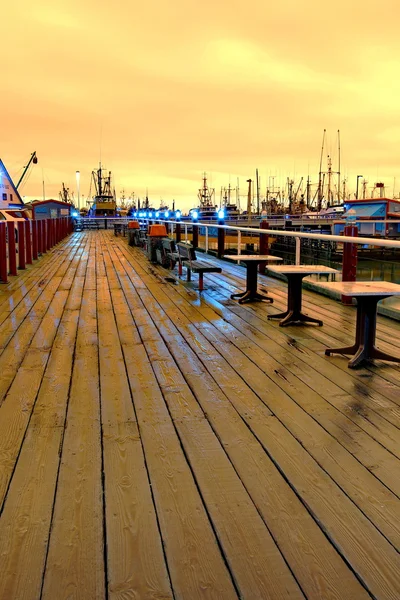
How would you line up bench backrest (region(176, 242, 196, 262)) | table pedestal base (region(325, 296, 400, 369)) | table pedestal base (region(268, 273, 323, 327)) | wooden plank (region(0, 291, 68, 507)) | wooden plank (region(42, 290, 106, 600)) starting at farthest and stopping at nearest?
1. bench backrest (region(176, 242, 196, 262))
2. table pedestal base (region(268, 273, 323, 327))
3. table pedestal base (region(325, 296, 400, 369))
4. wooden plank (region(0, 291, 68, 507))
5. wooden plank (region(42, 290, 106, 600))

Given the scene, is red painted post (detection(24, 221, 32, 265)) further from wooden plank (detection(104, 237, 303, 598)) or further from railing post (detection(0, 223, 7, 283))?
wooden plank (detection(104, 237, 303, 598))

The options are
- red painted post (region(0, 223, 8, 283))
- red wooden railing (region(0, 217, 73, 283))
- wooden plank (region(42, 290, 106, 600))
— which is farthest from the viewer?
red wooden railing (region(0, 217, 73, 283))

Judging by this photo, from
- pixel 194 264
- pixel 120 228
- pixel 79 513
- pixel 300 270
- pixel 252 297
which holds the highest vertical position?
pixel 120 228

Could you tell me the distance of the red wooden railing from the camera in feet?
29.2

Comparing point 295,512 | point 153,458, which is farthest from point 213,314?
point 295,512

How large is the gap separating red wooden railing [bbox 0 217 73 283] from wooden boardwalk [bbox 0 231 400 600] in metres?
4.38

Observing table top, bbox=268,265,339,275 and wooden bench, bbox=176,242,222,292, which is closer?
table top, bbox=268,265,339,275

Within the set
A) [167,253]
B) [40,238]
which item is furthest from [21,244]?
[40,238]

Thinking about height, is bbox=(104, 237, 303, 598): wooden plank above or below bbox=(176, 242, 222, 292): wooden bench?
below

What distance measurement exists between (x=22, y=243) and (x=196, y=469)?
9941 millimetres

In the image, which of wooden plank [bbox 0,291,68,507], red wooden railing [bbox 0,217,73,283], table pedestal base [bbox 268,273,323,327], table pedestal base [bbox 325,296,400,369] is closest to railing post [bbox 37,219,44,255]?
red wooden railing [bbox 0,217,73,283]

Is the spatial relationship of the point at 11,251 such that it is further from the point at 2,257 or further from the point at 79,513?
the point at 79,513

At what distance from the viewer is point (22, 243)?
37.0 feet

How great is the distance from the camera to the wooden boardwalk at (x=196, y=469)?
1.68 m
